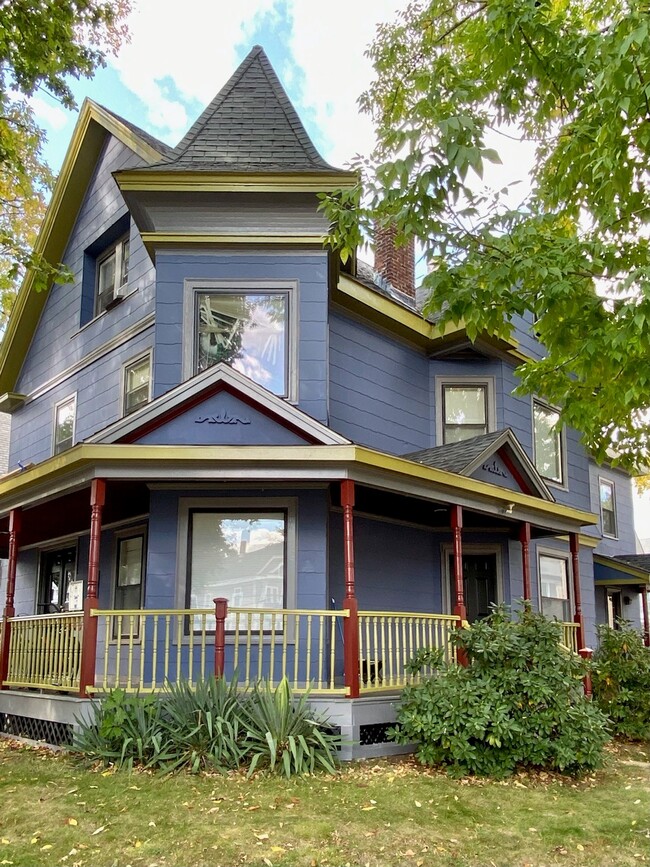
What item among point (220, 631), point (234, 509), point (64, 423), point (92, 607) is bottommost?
point (220, 631)

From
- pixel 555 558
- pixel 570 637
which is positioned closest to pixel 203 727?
pixel 570 637

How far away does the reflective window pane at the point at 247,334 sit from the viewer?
34.1ft

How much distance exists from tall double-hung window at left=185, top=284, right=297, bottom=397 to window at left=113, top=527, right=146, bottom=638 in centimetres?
288

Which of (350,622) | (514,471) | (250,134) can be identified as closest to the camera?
(350,622)

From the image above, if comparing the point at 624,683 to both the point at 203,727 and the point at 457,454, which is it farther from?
the point at 203,727

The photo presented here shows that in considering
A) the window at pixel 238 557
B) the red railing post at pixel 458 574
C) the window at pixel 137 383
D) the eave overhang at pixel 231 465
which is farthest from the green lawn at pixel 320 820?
the window at pixel 137 383

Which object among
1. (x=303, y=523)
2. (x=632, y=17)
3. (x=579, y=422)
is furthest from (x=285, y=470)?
(x=632, y=17)

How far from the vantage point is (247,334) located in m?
10.5

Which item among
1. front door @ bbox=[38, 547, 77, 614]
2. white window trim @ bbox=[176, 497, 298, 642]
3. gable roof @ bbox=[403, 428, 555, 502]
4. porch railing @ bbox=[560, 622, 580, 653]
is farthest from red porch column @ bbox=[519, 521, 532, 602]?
front door @ bbox=[38, 547, 77, 614]

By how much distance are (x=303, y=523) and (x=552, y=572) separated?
6.83m

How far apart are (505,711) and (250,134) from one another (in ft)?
28.4

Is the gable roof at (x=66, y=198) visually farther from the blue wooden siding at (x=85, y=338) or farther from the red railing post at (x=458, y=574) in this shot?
the red railing post at (x=458, y=574)

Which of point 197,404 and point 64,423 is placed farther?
point 64,423

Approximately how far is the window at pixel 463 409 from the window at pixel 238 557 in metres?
4.78
